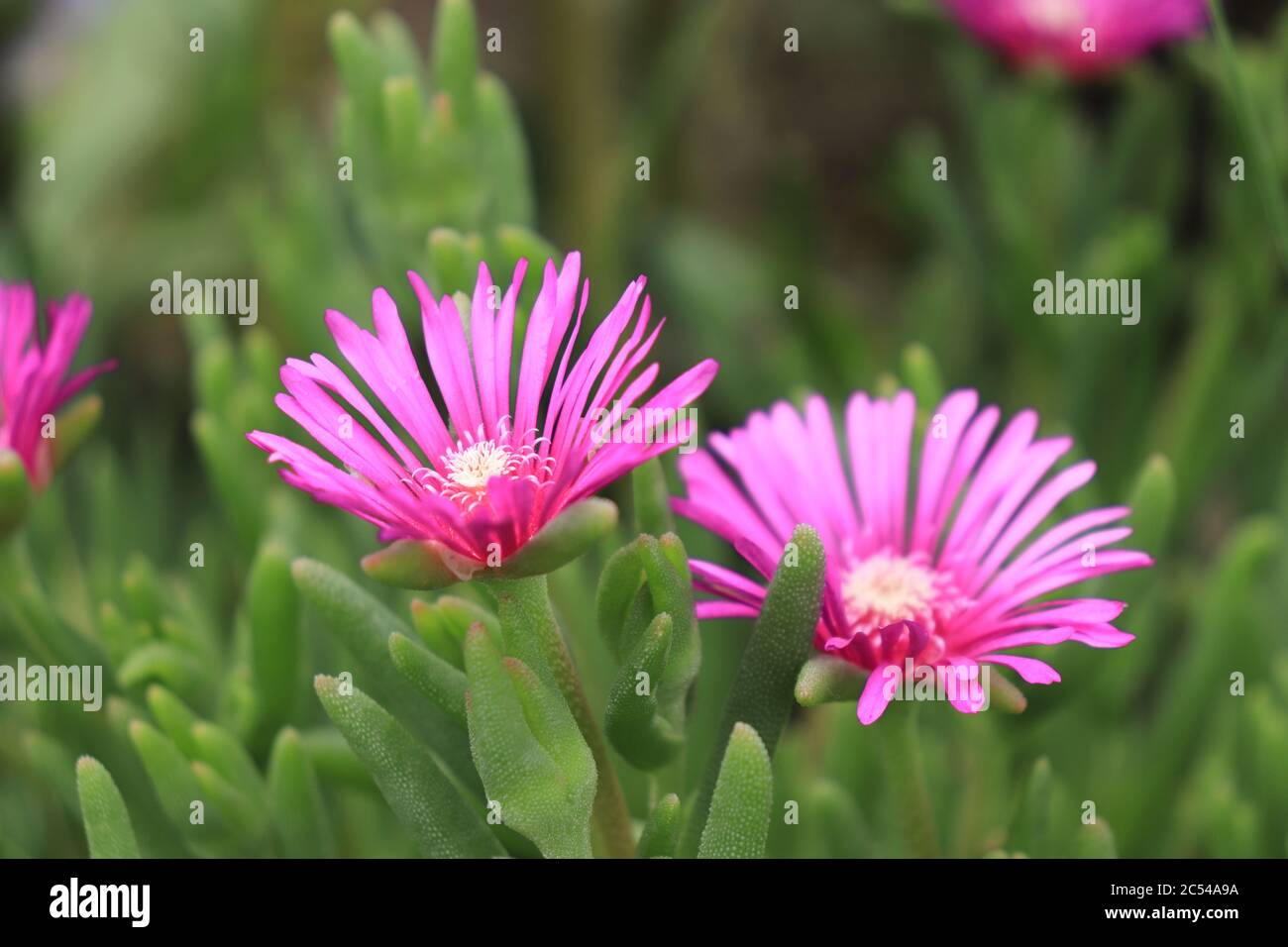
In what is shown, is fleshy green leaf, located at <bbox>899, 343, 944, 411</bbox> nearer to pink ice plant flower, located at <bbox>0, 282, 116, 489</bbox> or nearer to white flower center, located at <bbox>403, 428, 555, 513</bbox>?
white flower center, located at <bbox>403, 428, 555, 513</bbox>

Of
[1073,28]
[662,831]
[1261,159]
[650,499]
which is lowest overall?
[662,831]

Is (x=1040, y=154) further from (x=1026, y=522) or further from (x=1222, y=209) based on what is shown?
(x=1026, y=522)

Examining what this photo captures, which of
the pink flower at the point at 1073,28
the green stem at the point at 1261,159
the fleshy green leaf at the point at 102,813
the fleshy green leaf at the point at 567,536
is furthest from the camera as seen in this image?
the pink flower at the point at 1073,28

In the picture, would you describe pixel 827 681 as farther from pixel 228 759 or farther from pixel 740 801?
pixel 228 759

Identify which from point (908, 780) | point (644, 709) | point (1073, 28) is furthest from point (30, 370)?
point (1073, 28)

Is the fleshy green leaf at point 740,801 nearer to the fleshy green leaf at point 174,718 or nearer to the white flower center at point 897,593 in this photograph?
the white flower center at point 897,593

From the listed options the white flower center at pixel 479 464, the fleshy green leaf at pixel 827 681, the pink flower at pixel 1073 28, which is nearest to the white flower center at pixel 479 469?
the white flower center at pixel 479 464

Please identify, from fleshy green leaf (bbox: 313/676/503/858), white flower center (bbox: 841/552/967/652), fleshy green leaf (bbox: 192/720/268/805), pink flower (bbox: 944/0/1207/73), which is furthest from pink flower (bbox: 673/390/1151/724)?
pink flower (bbox: 944/0/1207/73)
